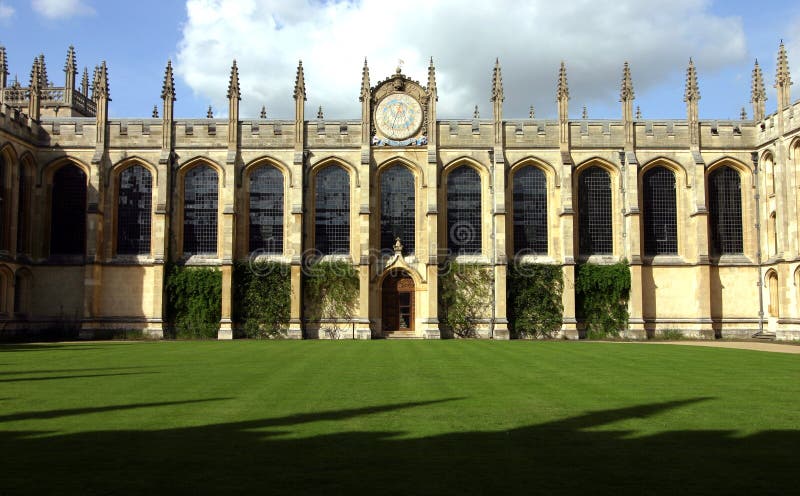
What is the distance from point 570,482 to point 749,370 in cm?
1320

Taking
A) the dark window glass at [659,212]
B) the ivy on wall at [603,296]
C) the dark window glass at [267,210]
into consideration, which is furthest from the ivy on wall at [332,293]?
the dark window glass at [659,212]

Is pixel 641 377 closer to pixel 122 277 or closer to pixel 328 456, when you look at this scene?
pixel 328 456

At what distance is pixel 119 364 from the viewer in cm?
2028

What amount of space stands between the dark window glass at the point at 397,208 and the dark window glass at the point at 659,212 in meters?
12.4

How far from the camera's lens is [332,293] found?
127 feet

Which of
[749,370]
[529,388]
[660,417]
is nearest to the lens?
[660,417]

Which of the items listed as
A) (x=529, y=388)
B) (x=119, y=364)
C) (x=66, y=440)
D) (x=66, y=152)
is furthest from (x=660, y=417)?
(x=66, y=152)

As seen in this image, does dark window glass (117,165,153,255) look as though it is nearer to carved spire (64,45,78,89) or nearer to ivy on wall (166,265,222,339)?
ivy on wall (166,265,222,339)

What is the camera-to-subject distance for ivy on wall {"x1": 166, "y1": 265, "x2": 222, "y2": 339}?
38.1m

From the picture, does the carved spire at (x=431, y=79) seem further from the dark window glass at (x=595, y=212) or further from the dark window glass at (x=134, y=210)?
the dark window glass at (x=134, y=210)

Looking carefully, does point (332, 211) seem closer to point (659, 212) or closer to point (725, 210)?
point (659, 212)

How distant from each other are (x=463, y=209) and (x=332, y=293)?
8217 millimetres

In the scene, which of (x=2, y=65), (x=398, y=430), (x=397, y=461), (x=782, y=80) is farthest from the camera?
(x=2, y=65)

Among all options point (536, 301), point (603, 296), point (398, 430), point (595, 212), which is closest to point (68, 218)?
point (536, 301)
